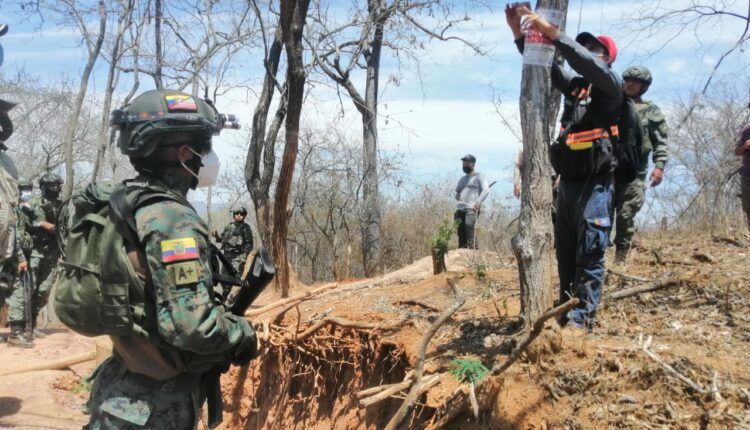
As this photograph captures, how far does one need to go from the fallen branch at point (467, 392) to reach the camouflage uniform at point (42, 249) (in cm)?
722

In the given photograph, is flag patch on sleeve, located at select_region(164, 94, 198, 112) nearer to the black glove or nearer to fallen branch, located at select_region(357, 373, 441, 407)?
the black glove

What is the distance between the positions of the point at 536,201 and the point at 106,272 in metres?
2.52

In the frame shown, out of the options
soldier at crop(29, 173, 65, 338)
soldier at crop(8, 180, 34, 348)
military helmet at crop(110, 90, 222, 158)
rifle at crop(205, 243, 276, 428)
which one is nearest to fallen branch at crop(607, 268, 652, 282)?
rifle at crop(205, 243, 276, 428)

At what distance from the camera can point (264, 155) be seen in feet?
26.4

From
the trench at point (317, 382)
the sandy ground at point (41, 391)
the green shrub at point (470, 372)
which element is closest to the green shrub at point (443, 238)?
the trench at point (317, 382)

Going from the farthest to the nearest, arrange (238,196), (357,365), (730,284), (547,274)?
(238,196) < (357,365) < (730,284) < (547,274)

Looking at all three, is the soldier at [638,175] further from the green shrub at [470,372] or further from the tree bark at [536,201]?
the green shrub at [470,372]

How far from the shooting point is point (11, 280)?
8.91m

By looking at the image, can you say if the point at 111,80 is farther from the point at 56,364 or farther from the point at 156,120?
the point at 156,120

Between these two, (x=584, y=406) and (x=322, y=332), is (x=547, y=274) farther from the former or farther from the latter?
(x=322, y=332)

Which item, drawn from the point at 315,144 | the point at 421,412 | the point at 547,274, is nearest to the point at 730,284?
the point at 547,274

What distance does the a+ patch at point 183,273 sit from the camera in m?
2.39

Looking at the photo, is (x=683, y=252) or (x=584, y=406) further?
(x=683, y=252)

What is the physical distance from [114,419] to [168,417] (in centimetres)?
20
